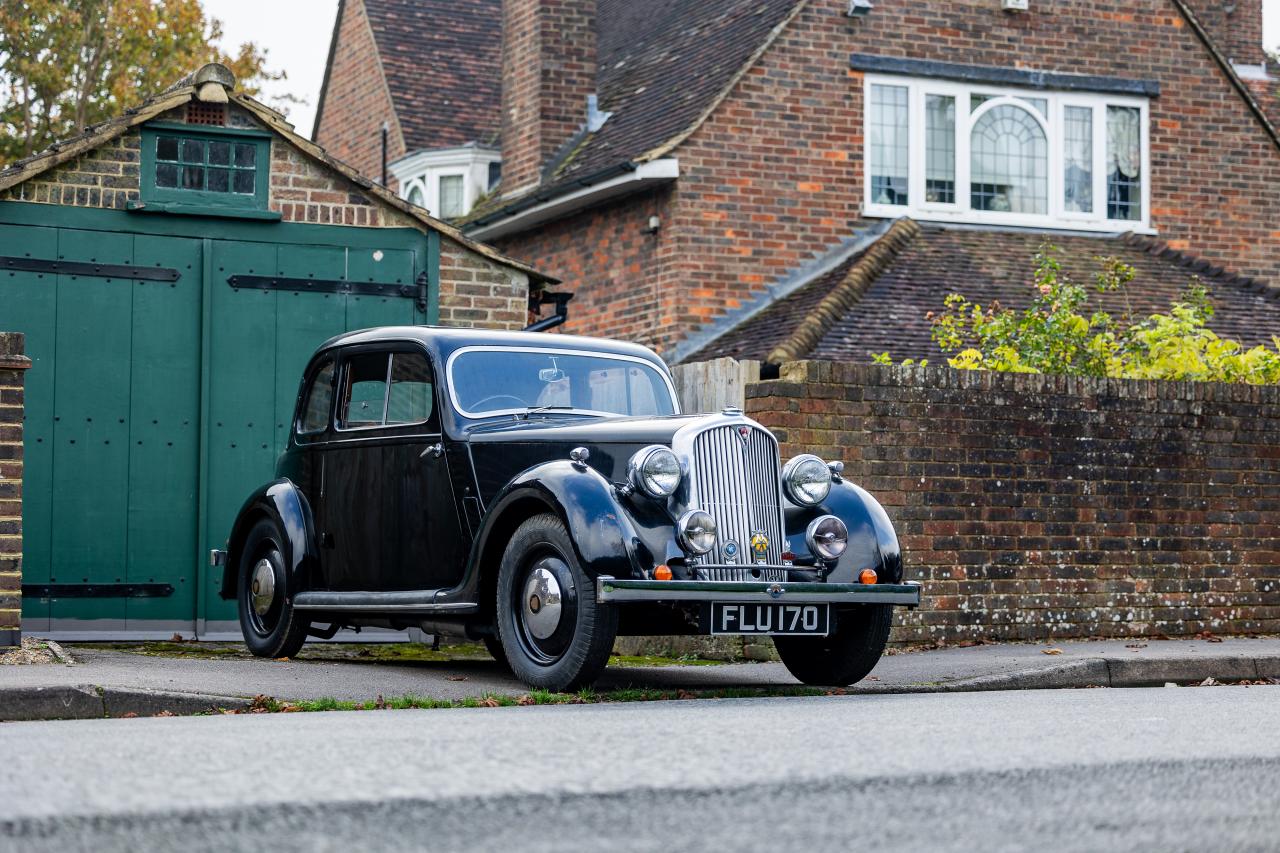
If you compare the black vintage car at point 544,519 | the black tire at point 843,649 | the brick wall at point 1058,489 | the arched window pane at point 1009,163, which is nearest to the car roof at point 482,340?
the black vintage car at point 544,519

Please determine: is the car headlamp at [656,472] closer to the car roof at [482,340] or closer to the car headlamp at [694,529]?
the car headlamp at [694,529]

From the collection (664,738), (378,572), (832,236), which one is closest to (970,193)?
(832,236)

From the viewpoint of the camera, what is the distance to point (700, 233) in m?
19.7

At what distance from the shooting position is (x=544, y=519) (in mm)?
8547

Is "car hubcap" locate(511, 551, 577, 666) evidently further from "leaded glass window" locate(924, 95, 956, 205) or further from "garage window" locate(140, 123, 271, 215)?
"leaded glass window" locate(924, 95, 956, 205)

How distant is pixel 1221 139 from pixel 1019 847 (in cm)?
1930

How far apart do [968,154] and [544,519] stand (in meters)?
13.5

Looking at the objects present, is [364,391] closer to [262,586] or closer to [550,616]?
[262,586]

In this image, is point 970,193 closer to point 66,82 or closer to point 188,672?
point 188,672

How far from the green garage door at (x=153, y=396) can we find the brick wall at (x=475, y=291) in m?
0.63

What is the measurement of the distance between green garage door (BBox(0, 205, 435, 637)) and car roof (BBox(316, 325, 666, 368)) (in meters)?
2.45

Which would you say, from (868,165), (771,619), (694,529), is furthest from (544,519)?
(868,165)

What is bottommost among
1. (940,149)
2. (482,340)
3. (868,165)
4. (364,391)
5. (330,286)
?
(364,391)

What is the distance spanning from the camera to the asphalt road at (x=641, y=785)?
427 cm
